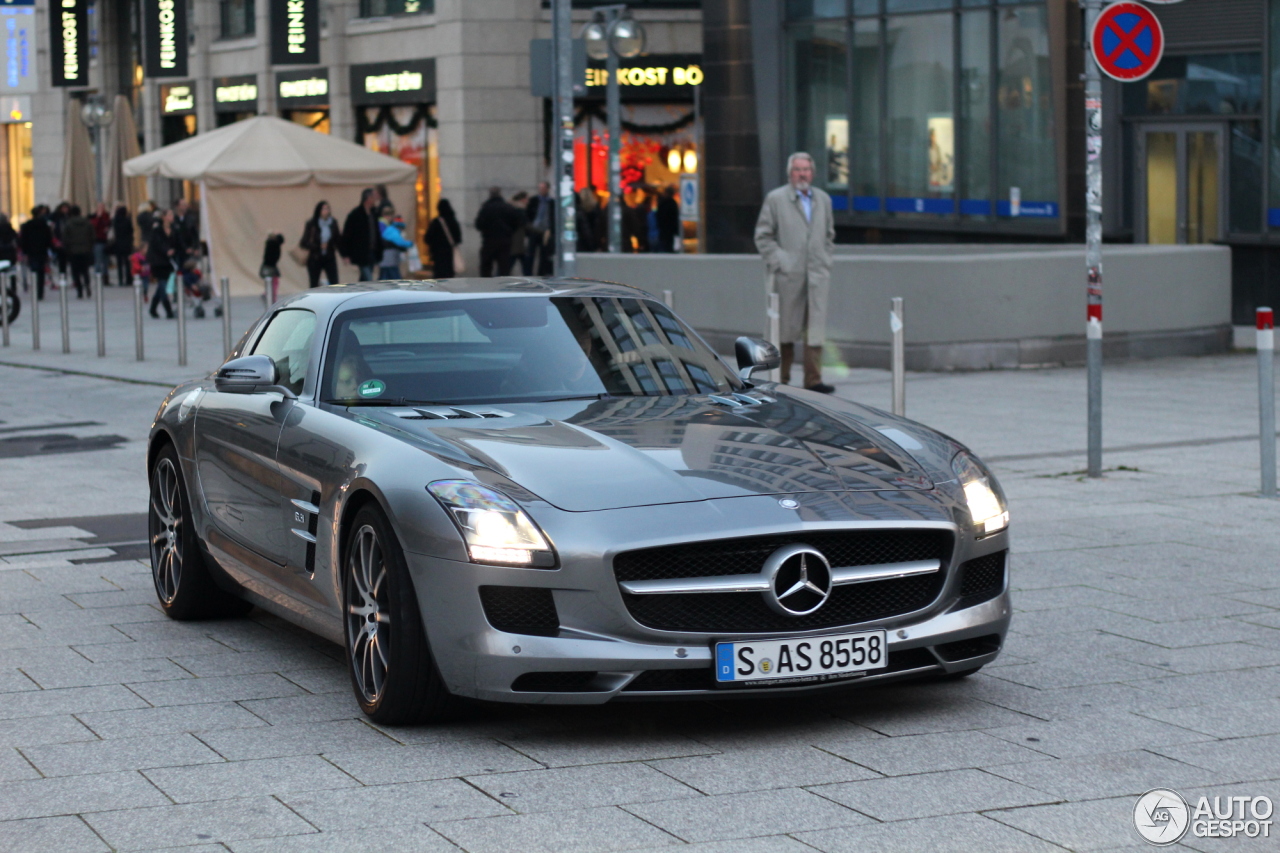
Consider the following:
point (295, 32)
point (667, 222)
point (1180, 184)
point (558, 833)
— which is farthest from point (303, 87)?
point (558, 833)

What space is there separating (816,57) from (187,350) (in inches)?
499

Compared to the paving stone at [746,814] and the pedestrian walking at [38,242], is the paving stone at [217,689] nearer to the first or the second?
the paving stone at [746,814]

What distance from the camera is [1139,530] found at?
9.20m

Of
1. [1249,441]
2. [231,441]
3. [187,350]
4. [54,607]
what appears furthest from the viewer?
[187,350]

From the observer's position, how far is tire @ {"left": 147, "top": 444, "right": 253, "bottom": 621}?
744cm

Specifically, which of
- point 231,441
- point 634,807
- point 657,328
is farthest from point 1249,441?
point 634,807

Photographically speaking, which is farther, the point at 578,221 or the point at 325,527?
the point at 578,221

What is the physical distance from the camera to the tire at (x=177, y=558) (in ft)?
24.4

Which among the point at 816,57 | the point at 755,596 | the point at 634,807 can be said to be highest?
the point at 816,57

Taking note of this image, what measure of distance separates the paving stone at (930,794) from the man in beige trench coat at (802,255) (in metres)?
10.3

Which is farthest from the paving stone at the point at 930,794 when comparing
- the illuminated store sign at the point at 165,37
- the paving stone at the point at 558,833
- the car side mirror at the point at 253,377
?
the illuminated store sign at the point at 165,37

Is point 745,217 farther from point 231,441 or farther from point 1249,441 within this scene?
point 231,441

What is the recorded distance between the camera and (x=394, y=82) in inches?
1511

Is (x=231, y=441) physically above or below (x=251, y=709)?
above
